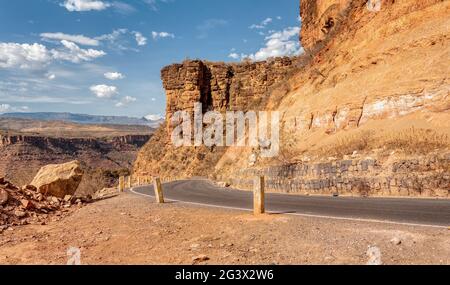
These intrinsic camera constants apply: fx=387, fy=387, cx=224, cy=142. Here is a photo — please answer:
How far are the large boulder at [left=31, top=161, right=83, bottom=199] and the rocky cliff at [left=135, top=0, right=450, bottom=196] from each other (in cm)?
1035

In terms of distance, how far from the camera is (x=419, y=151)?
576 inches

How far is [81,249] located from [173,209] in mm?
5914

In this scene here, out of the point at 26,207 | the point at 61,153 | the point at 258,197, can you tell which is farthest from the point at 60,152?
the point at 258,197

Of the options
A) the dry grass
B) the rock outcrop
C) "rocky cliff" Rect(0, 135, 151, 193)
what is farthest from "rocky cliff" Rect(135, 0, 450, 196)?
"rocky cliff" Rect(0, 135, 151, 193)

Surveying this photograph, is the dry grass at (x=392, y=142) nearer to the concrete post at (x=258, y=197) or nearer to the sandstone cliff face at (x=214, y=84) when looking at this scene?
the concrete post at (x=258, y=197)

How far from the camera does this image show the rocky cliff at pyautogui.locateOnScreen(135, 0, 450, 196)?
15.1 m

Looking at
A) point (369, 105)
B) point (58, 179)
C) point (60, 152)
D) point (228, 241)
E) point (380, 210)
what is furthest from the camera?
point (60, 152)

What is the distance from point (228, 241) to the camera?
26.4 ft

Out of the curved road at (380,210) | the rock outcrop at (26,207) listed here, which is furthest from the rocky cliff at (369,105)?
the rock outcrop at (26,207)

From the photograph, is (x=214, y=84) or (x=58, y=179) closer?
(x=58, y=179)

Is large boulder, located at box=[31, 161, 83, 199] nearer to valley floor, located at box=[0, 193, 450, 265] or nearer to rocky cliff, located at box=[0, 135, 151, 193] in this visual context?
valley floor, located at box=[0, 193, 450, 265]

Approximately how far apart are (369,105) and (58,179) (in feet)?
53.7

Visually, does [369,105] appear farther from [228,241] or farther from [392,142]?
[228,241]

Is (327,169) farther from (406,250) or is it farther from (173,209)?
(406,250)
